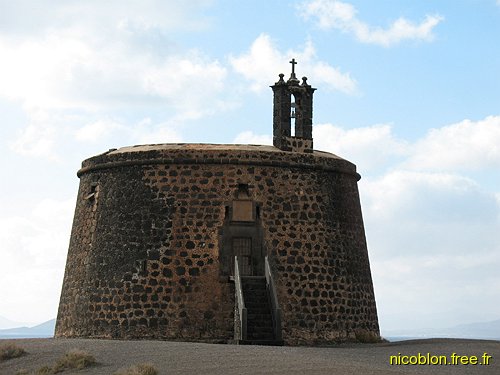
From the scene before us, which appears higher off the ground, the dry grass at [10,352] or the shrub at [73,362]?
the dry grass at [10,352]

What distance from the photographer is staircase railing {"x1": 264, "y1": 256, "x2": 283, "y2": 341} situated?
2080 centimetres

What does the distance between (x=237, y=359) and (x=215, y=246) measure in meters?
7.34

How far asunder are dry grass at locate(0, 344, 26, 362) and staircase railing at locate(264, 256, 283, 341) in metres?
5.63

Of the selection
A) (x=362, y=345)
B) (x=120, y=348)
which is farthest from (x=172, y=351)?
(x=362, y=345)

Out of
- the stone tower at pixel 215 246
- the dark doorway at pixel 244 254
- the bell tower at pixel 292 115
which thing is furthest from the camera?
the bell tower at pixel 292 115

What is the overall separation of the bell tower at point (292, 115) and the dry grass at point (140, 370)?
10.9m

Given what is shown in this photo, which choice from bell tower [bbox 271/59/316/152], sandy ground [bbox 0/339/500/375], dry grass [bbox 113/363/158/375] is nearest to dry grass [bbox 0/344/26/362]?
sandy ground [bbox 0/339/500/375]

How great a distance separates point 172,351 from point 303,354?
7.60ft

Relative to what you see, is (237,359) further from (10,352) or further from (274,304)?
(274,304)

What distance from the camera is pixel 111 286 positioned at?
23484 millimetres

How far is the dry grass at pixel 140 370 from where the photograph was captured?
1462 centimetres

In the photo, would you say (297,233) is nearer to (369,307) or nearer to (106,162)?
(369,307)

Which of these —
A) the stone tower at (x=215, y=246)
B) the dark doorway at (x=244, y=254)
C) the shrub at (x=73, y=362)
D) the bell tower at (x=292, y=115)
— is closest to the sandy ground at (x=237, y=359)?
A: the shrub at (x=73, y=362)

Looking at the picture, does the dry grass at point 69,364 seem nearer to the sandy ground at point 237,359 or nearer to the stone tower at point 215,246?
the sandy ground at point 237,359
